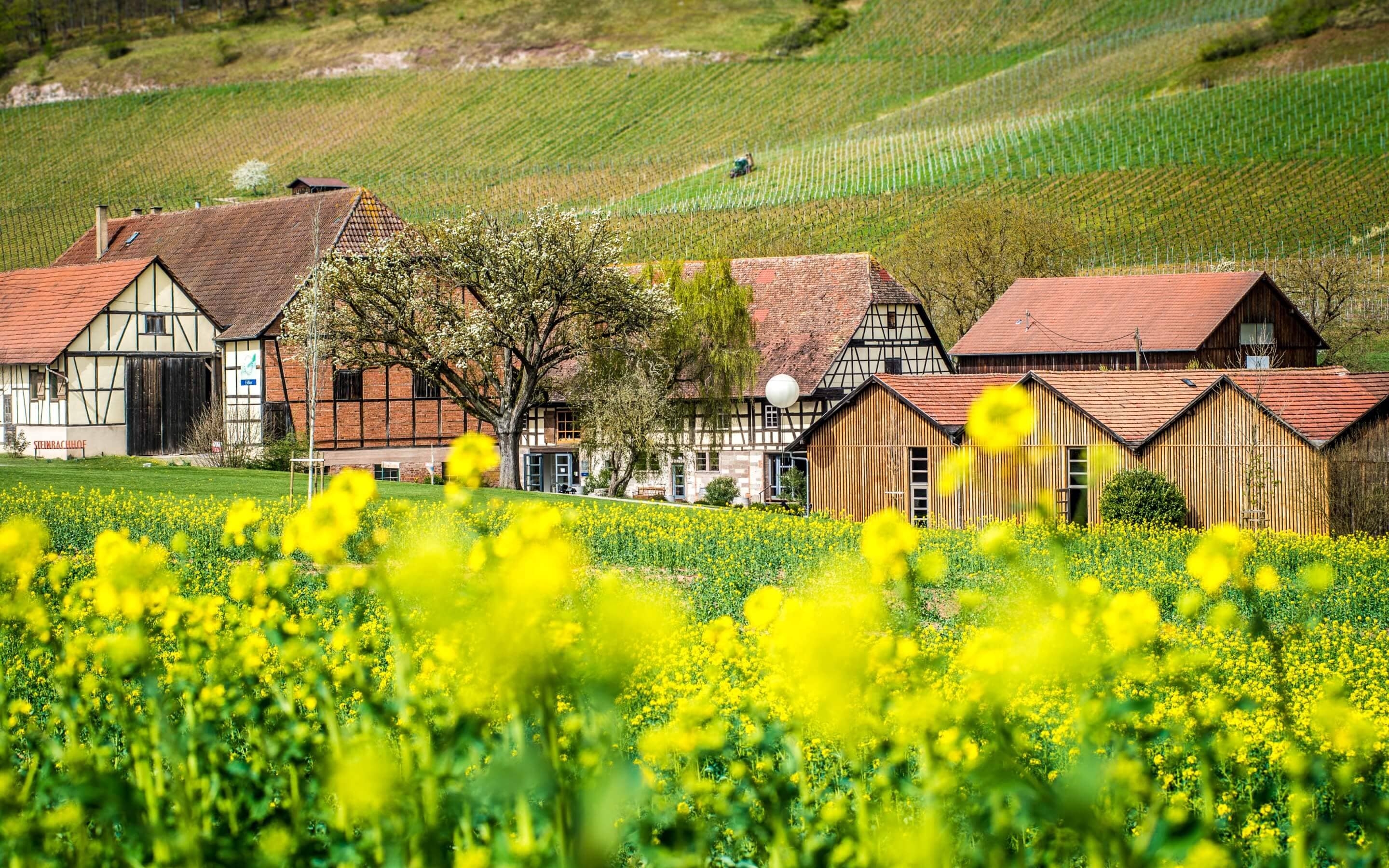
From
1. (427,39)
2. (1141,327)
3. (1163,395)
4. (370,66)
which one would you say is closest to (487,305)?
(1163,395)

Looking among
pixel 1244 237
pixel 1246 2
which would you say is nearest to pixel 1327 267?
pixel 1244 237

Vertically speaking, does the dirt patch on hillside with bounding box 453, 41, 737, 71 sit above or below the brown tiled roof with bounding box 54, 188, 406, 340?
above

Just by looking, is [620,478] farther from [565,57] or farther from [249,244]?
[565,57]

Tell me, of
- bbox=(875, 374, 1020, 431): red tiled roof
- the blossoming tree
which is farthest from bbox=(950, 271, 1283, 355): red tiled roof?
the blossoming tree

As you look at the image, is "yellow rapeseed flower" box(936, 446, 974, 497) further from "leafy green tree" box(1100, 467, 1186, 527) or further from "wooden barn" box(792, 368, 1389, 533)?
"leafy green tree" box(1100, 467, 1186, 527)

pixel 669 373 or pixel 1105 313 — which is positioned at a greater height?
pixel 1105 313

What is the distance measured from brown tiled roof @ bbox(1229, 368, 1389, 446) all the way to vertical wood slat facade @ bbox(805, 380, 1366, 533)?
34cm

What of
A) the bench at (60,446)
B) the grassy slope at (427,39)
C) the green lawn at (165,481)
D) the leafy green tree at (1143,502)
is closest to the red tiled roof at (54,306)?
the bench at (60,446)

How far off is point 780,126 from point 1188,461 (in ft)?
247

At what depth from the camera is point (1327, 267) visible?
50.9 meters

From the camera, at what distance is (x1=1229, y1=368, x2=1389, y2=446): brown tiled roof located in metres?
28.5

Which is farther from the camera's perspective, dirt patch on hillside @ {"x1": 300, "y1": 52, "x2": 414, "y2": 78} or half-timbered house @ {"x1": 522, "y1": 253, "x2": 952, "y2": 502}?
dirt patch on hillside @ {"x1": 300, "y1": 52, "x2": 414, "y2": 78}

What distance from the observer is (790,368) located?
41.8 metres

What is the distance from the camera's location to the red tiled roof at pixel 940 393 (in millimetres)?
32406
